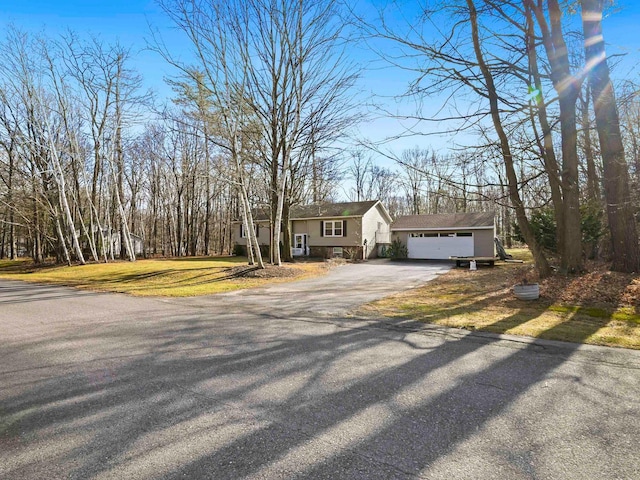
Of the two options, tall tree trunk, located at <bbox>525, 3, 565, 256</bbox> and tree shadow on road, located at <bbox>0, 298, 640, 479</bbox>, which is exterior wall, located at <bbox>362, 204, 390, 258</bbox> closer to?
tall tree trunk, located at <bbox>525, 3, 565, 256</bbox>

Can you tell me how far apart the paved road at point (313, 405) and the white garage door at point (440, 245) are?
783 inches

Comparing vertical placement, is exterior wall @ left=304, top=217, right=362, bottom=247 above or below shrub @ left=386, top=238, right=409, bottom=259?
above

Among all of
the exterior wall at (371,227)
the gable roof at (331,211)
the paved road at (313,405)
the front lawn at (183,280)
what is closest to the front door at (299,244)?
the gable roof at (331,211)

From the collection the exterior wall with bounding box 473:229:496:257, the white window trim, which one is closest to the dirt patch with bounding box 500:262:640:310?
the exterior wall with bounding box 473:229:496:257

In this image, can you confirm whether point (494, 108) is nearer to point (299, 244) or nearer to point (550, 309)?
point (550, 309)

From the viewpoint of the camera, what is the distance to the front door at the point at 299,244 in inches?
1097

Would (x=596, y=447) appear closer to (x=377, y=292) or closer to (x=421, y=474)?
(x=421, y=474)

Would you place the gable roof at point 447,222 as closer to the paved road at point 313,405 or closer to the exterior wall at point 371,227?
the exterior wall at point 371,227

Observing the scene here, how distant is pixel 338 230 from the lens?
2661 cm

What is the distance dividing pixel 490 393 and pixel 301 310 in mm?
4658

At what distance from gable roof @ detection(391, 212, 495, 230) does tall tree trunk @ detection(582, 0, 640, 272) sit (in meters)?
13.5

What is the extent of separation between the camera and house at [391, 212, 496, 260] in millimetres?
23464

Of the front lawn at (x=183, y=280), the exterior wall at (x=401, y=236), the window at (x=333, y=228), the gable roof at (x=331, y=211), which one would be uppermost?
Answer: the gable roof at (x=331, y=211)

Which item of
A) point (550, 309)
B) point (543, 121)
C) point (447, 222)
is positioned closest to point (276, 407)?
point (550, 309)
